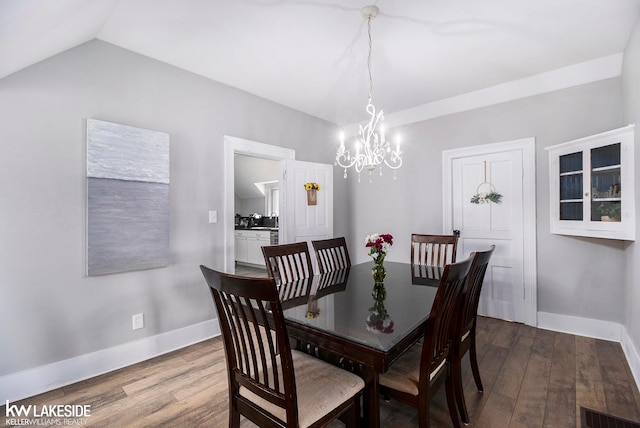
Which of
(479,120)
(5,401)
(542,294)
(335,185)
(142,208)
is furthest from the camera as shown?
(335,185)

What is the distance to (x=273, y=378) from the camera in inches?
50.5

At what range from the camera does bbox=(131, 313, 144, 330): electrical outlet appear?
2.53 metres

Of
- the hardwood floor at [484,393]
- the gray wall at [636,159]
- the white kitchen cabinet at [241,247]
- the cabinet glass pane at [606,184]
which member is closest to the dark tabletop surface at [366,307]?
the hardwood floor at [484,393]

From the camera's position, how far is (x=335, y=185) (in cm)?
465

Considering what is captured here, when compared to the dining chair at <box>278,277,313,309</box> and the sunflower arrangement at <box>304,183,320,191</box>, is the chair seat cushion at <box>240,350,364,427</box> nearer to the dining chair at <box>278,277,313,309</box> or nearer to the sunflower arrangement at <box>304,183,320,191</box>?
the dining chair at <box>278,277,313,309</box>

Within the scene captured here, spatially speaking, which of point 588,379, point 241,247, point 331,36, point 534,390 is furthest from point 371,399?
point 241,247

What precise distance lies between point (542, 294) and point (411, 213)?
171 centimetres

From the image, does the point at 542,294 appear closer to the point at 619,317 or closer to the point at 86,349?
the point at 619,317

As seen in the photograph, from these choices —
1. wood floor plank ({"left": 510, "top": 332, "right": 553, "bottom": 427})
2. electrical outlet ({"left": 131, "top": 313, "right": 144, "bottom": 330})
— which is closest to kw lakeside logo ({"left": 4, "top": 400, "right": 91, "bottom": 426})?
electrical outlet ({"left": 131, "top": 313, "right": 144, "bottom": 330})

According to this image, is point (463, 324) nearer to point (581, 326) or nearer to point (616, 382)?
point (616, 382)

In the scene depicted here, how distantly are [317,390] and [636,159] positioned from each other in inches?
111

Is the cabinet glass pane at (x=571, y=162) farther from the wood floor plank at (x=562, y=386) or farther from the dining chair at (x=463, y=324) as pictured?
the dining chair at (x=463, y=324)

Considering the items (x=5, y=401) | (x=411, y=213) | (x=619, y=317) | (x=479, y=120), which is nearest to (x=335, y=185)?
(x=411, y=213)

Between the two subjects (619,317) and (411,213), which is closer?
(619,317)
